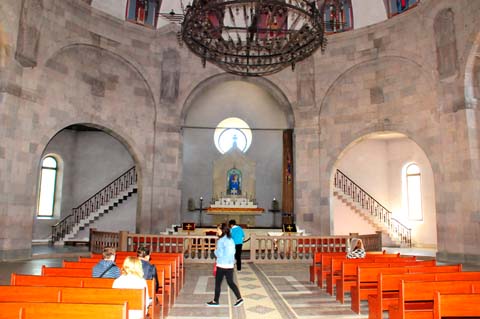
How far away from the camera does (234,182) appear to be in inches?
840

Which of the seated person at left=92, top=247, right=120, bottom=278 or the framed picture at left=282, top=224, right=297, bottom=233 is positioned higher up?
the framed picture at left=282, top=224, right=297, bottom=233

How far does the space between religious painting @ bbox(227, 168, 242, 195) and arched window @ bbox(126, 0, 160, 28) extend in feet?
27.6

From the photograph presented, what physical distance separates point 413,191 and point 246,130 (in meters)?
9.89

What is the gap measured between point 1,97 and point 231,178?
459 inches

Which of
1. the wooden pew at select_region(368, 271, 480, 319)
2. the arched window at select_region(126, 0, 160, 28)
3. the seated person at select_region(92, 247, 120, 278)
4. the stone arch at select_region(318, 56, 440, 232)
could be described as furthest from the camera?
the arched window at select_region(126, 0, 160, 28)

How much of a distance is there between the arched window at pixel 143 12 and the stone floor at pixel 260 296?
435 inches

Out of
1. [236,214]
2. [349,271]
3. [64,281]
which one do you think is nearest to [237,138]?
[236,214]

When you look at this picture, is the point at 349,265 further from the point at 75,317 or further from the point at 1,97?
the point at 1,97

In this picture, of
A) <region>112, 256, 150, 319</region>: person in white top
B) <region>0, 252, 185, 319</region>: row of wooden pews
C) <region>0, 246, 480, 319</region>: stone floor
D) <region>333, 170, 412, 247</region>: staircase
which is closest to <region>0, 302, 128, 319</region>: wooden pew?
<region>0, 252, 185, 319</region>: row of wooden pews

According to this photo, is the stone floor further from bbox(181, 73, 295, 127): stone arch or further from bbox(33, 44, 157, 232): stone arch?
bbox(181, 73, 295, 127): stone arch

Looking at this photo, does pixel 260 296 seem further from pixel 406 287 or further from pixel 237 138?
pixel 237 138

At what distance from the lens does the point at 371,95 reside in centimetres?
1727

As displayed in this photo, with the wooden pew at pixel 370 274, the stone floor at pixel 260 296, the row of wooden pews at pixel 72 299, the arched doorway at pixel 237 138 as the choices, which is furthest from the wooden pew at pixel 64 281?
the arched doorway at pixel 237 138

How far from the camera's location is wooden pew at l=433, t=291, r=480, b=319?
151 inches
